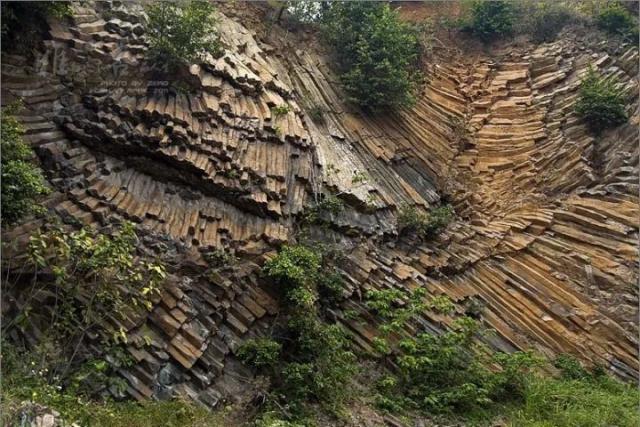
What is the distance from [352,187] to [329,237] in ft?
3.43

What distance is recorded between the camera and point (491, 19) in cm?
1406

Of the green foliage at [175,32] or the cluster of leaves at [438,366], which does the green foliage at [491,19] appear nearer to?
the green foliage at [175,32]

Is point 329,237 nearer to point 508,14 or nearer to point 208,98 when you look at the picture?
point 208,98

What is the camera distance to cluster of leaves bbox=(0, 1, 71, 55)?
24.2 ft

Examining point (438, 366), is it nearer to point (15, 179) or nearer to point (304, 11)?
point (15, 179)

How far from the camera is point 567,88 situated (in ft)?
40.5

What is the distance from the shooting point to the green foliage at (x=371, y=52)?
1126 cm

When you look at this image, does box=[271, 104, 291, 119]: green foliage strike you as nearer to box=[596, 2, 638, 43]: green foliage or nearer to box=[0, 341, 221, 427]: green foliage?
box=[0, 341, 221, 427]: green foliage

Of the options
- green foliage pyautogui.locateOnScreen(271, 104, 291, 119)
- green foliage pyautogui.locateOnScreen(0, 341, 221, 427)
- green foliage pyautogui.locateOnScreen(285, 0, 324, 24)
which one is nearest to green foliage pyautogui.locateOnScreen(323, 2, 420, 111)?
green foliage pyautogui.locateOnScreen(285, 0, 324, 24)

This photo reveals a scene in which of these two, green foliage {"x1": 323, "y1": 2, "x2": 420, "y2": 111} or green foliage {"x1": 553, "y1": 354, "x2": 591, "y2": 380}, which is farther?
green foliage {"x1": 323, "y1": 2, "x2": 420, "y2": 111}

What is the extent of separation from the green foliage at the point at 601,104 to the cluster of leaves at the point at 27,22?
9.11m

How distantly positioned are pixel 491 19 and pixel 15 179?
37.6 ft

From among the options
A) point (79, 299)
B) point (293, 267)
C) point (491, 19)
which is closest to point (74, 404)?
point (79, 299)

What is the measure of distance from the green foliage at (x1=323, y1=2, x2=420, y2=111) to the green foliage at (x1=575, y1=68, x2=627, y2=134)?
328 cm
